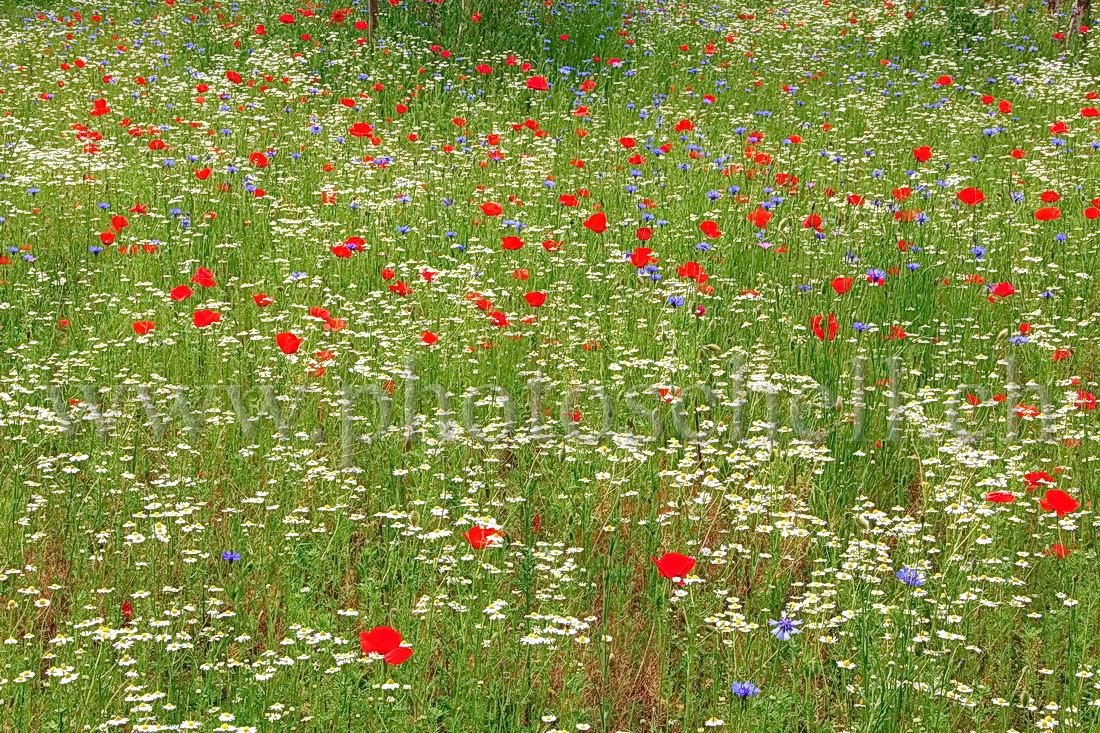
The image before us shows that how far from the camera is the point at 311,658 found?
101 inches

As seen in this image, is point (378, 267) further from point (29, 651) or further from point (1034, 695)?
point (1034, 695)

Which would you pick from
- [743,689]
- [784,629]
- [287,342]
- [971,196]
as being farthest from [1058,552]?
[971,196]

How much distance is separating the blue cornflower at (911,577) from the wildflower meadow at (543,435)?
0.05 ft

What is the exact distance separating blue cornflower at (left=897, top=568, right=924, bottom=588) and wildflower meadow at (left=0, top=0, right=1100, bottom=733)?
2cm

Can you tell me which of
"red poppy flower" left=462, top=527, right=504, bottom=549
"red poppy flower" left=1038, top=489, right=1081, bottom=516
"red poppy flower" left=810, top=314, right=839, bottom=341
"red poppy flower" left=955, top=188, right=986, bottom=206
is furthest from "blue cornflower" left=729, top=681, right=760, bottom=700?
"red poppy flower" left=955, top=188, right=986, bottom=206

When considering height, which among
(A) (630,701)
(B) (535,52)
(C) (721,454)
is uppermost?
(B) (535,52)

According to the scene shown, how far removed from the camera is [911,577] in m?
2.64

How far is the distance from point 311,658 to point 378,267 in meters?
2.80

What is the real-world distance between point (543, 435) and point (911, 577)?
4.37ft

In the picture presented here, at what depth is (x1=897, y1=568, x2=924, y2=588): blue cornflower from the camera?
2.64 metres

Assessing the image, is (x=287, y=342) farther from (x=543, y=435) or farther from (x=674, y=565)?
(x=674, y=565)

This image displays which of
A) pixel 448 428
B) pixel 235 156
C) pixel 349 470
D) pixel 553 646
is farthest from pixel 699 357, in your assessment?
pixel 235 156

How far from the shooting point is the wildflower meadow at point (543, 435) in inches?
102

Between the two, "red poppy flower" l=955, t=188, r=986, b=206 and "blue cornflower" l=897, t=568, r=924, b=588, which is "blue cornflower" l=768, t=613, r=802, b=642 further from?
"red poppy flower" l=955, t=188, r=986, b=206
